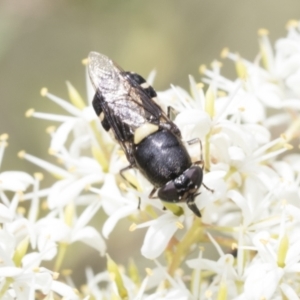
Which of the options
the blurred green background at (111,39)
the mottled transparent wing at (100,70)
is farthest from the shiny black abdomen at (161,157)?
the blurred green background at (111,39)

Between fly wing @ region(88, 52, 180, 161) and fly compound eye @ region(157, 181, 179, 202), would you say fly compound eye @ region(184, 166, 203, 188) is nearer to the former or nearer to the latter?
fly compound eye @ region(157, 181, 179, 202)

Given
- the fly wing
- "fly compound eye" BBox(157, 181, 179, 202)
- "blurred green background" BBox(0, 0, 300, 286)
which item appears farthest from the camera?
"blurred green background" BBox(0, 0, 300, 286)

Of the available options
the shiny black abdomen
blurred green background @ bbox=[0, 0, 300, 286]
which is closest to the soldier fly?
the shiny black abdomen

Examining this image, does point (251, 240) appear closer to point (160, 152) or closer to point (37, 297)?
point (160, 152)

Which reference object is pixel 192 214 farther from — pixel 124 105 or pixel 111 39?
pixel 111 39

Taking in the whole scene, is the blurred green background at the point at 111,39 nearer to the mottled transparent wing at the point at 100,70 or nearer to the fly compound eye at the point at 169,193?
the mottled transparent wing at the point at 100,70

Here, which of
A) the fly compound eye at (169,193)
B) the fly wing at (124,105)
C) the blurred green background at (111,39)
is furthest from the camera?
the blurred green background at (111,39)

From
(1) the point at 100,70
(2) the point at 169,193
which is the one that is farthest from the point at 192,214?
(1) the point at 100,70

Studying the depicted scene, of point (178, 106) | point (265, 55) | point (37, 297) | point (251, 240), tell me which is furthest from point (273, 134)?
point (37, 297)
